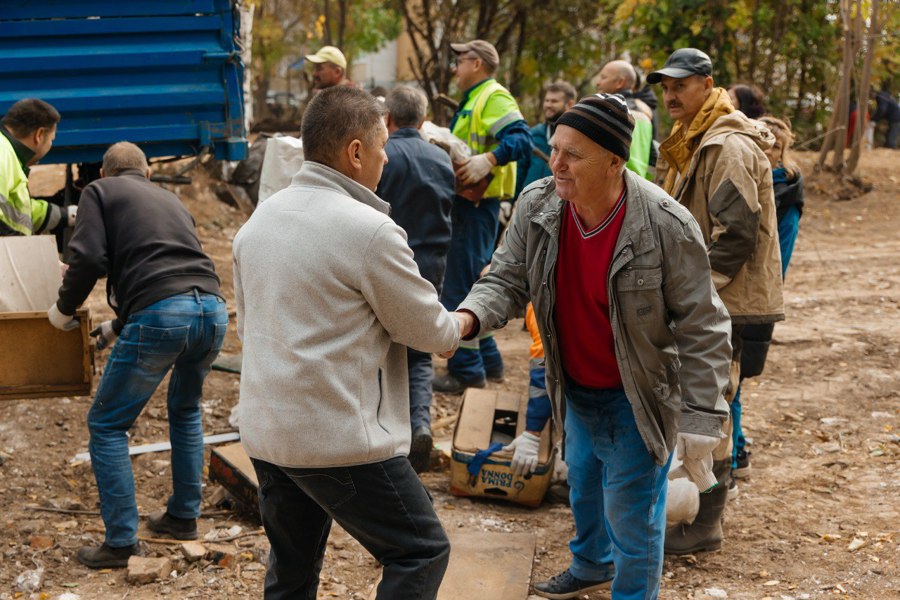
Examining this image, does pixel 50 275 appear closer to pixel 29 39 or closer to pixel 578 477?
pixel 578 477

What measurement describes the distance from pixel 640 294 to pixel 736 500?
2.29 m

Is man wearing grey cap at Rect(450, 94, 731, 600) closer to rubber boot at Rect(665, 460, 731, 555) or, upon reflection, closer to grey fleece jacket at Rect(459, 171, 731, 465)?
grey fleece jacket at Rect(459, 171, 731, 465)

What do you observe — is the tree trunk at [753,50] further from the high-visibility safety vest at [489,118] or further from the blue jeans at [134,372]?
the blue jeans at [134,372]

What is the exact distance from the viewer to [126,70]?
674cm

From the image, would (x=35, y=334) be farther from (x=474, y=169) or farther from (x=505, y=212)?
(x=505, y=212)

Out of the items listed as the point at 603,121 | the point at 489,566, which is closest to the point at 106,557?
the point at 489,566

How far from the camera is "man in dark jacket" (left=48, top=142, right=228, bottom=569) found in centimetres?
408

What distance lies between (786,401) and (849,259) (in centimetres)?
467

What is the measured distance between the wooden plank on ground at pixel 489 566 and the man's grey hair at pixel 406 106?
7.19ft

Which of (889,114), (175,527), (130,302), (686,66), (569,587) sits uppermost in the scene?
(686,66)

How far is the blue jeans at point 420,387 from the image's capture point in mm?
5262

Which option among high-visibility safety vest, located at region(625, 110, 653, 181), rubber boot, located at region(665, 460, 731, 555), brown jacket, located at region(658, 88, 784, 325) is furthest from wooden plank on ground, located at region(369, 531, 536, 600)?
high-visibility safety vest, located at region(625, 110, 653, 181)

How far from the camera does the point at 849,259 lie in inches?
417

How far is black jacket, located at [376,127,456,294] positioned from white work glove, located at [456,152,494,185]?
61 centimetres
